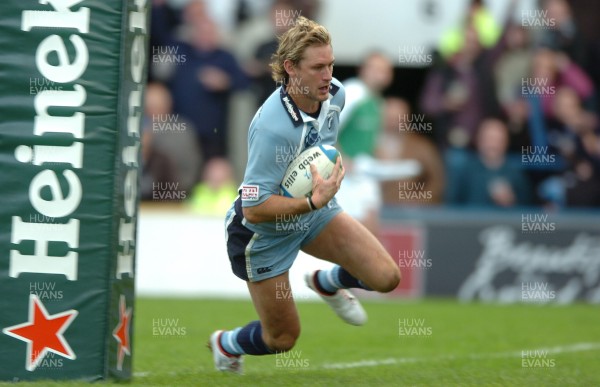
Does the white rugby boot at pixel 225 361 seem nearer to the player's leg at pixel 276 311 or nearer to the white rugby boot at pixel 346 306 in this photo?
the player's leg at pixel 276 311

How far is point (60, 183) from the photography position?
20.7ft

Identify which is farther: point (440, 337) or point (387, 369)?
point (440, 337)

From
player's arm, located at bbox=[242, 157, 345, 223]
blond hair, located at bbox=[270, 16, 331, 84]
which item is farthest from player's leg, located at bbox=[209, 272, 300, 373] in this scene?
blond hair, located at bbox=[270, 16, 331, 84]

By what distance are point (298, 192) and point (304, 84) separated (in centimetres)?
61

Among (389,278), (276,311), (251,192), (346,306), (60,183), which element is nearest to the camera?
(60,183)

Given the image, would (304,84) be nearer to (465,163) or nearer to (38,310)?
(38,310)

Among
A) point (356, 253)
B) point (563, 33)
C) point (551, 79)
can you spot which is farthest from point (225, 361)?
point (563, 33)

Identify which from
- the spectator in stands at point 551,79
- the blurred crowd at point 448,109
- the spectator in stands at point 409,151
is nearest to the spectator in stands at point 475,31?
the blurred crowd at point 448,109

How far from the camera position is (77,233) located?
632 centimetres

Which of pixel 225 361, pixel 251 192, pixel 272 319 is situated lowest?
pixel 225 361

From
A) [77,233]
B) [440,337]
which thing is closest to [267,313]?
[77,233]

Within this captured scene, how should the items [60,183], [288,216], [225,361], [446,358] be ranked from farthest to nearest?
[446,358], [225,361], [288,216], [60,183]

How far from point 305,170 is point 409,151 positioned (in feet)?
25.1

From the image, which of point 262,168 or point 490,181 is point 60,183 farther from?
point 490,181
